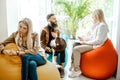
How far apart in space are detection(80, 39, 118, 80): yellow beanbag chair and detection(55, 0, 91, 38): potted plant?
90 centimetres

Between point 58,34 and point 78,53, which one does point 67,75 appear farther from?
point 58,34

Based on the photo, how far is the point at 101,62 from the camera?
12.6 feet

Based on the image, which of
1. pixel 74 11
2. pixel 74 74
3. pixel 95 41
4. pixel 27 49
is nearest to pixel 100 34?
pixel 95 41

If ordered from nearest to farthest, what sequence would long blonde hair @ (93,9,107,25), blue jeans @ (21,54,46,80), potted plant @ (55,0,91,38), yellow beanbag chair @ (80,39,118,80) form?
blue jeans @ (21,54,46,80), yellow beanbag chair @ (80,39,118,80), long blonde hair @ (93,9,107,25), potted plant @ (55,0,91,38)

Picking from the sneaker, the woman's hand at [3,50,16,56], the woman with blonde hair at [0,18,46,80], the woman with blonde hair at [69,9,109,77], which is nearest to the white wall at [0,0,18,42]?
the woman with blonde hair at [0,18,46,80]

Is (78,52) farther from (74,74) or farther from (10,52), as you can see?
(10,52)

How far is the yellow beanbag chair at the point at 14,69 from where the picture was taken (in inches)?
118

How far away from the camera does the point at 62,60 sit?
408cm

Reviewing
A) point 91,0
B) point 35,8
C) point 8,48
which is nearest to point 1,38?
point 8,48

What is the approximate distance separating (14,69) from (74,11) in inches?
85.5

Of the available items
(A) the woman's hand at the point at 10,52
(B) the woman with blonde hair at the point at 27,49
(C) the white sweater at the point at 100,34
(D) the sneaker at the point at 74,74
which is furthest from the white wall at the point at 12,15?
(C) the white sweater at the point at 100,34

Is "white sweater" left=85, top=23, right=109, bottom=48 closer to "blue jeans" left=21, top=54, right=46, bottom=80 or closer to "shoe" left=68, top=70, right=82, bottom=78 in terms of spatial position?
"shoe" left=68, top=70, right=82, bottom=78

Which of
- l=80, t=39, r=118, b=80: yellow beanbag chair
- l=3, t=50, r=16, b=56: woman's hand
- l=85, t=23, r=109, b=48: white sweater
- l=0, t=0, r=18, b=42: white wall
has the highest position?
l=0, t=0, r=18, b=42: white wall

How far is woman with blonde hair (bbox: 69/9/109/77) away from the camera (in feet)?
12.9
